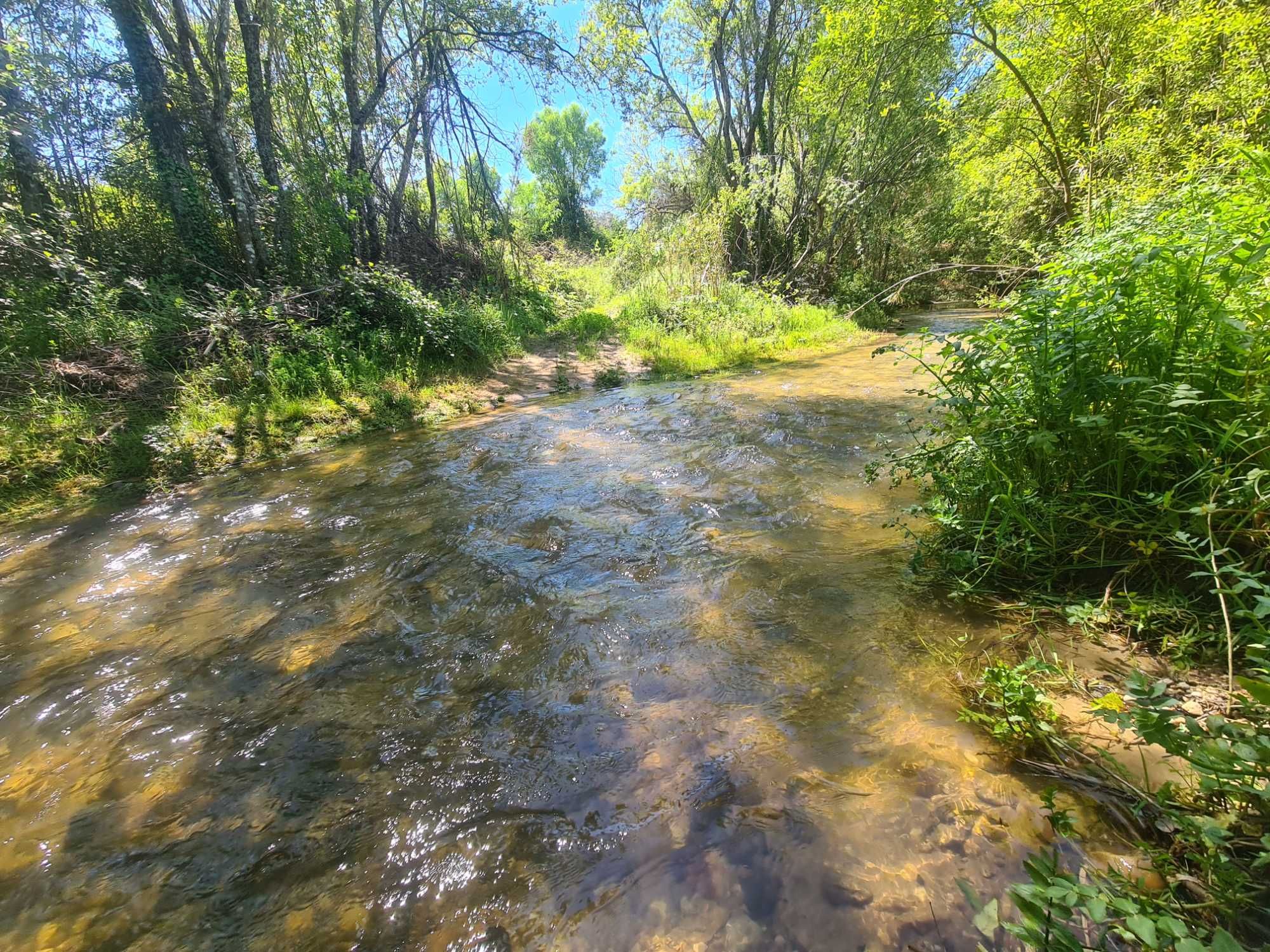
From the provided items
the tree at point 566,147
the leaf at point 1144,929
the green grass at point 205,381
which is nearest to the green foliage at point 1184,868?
the leaf at point 1144,929

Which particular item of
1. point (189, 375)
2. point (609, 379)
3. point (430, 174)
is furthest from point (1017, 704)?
point (430, 174)

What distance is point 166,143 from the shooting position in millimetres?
7840

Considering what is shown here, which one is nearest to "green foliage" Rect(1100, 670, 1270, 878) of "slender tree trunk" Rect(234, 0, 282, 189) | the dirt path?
the dirt path

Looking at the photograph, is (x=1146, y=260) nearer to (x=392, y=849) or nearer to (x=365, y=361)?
(x=392, y=849)

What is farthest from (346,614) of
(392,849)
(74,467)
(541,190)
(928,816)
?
(541,190)

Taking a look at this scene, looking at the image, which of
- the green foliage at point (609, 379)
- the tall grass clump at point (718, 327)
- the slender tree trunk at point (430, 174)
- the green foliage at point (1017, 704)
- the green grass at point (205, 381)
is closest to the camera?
the green foliage at point (1017, 704)

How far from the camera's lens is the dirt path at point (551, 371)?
9.23 metres

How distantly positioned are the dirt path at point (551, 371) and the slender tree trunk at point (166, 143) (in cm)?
482

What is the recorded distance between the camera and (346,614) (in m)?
3.12

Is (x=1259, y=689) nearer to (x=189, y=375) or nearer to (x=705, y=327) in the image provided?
(x=189, y=375)

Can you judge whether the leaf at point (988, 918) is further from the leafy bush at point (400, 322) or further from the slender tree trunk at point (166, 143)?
the slender tree trunk at point (166, 143)

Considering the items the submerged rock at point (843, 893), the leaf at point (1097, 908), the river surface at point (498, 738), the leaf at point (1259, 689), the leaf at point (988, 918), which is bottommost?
the submerged rock at point (843, 893)

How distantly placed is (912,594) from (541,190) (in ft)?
123

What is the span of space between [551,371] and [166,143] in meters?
6.82
